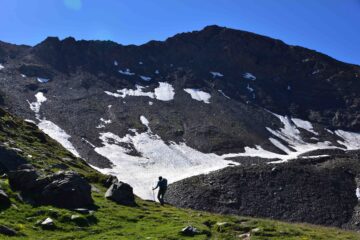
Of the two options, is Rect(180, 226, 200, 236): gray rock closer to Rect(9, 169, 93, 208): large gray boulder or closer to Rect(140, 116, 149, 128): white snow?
Rect(9, 169, 93, 208): large gray boulder

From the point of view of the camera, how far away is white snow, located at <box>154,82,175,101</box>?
482 feet

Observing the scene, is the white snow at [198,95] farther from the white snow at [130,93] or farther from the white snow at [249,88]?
the white snow at [249,88]

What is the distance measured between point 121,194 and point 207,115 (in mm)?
99495

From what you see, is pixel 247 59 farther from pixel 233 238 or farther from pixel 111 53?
pixel 233 238

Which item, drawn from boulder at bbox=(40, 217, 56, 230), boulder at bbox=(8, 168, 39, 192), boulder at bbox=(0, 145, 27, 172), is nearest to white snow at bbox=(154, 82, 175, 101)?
boulder at bbox=(0, 145, 27, 172)

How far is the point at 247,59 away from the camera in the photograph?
609 feet

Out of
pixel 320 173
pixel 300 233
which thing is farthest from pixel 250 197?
pixel 300 233

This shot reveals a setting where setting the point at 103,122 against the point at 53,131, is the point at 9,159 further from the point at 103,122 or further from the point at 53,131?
the point at 103,122

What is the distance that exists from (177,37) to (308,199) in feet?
461

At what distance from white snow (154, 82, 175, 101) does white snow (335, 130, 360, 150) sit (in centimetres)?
5084

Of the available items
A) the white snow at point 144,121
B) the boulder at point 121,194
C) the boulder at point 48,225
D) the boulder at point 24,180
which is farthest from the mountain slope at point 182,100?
the boulder at point 48,225

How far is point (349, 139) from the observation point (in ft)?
437

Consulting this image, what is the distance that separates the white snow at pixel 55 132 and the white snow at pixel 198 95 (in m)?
50.3

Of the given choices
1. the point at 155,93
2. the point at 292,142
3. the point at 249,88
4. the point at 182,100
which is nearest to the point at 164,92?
the point at 155,93
